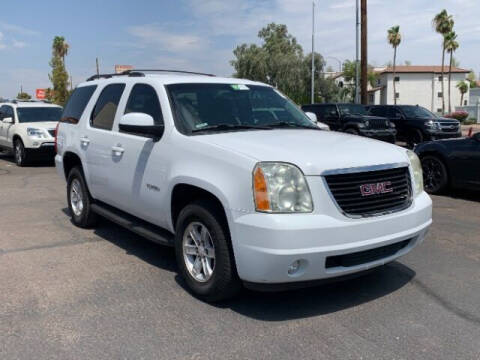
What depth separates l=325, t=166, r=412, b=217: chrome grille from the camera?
3.58m

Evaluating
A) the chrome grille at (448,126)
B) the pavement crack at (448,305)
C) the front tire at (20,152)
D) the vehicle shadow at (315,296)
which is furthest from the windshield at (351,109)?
the pavement crack at (448,305)

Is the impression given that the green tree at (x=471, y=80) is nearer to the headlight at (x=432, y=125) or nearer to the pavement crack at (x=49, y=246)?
the headlight at (x=432, y=125)

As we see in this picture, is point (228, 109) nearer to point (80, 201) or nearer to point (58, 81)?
point (80, 201)

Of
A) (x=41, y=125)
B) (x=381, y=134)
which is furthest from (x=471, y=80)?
(x=41, y=125)

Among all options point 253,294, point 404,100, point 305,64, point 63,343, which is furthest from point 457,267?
point 404,100

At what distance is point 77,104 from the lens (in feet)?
21.3

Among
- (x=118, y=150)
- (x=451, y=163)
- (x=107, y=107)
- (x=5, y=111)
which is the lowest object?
(x=451, y=163)

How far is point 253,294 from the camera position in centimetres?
419

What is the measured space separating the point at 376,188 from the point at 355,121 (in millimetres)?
14218

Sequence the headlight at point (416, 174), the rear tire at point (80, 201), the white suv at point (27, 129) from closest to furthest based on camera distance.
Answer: the headlight at point (416, 174) → the rear tire at point (80, 201) → the white suv at point (27, 129)

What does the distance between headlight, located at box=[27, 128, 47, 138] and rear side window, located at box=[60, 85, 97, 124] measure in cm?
739

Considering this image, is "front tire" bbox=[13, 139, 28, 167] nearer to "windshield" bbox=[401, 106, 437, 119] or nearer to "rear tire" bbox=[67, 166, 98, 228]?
"rear tire" bbox=[67, 166, 98, 228]

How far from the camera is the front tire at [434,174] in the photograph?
8797 mm

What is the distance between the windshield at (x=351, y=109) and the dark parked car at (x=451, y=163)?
9140 millimetres
